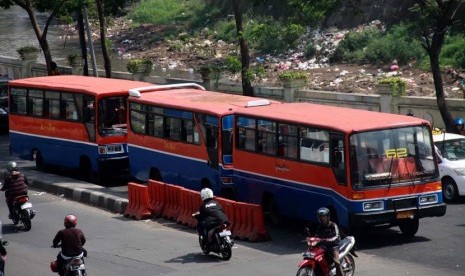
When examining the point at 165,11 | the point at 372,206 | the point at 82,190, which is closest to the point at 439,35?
the point at 372,206

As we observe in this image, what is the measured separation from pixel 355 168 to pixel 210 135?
537cm

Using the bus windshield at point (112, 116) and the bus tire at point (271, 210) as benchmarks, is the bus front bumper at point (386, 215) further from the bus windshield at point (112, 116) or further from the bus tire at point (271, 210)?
the bus windshield at point (112, 116)

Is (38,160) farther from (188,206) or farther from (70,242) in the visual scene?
(70,242)

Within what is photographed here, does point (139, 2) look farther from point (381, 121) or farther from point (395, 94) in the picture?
point (381, 121)

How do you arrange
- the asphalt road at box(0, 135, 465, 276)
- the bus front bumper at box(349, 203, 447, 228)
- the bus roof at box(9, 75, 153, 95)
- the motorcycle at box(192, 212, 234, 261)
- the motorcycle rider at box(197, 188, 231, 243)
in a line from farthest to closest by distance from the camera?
the bus roof at box(9, 75, 153, 95)
the bus front bumper at box(349, 203, 447, 228)
the motorcycle rider at box(197, 188, 231, 243)
the motorcycle at box(192, 212, 234, 261)
the asphalt road at box(0, 135, 465, 276)

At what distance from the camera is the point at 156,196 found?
A: 22938mm

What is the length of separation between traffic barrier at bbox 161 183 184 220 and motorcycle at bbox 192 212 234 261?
13.7ft

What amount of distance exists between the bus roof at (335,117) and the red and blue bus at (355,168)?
18 millimetres

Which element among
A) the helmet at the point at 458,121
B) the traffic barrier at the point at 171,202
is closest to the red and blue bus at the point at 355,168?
the traffic barrier at the point at 171,202

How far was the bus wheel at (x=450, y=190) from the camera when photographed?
22.4 m

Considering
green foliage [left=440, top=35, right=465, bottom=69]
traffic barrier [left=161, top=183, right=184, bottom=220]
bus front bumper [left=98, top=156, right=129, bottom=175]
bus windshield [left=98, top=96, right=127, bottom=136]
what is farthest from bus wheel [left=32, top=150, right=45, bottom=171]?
green foliage [left=440, top=35, right=465, bottom=69]

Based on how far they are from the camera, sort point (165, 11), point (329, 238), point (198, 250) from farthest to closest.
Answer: point (165, 11), point (198, 250), point (329, 238)

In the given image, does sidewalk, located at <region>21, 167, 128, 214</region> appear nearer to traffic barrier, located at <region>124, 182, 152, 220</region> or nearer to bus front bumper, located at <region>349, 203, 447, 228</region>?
traffic barrier, located at <region>124, 182, 152, 220</region>

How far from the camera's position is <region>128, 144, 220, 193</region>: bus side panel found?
908 inches
